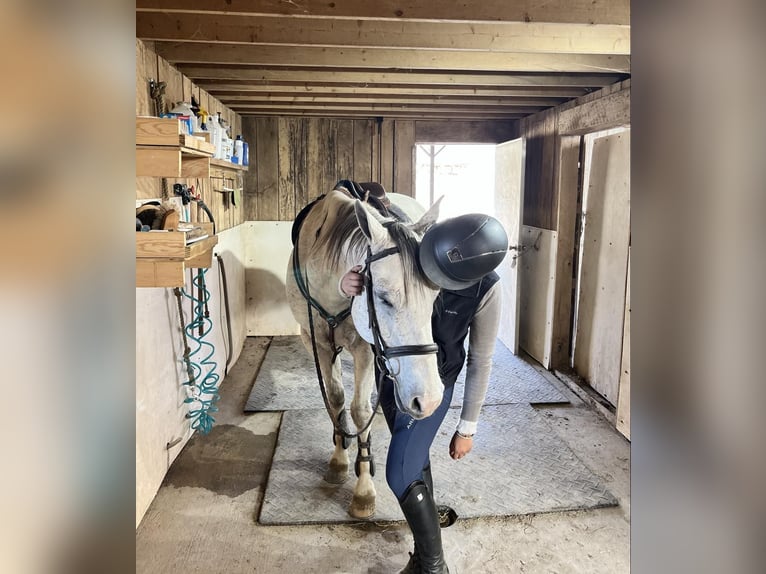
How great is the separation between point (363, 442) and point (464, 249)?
130cm

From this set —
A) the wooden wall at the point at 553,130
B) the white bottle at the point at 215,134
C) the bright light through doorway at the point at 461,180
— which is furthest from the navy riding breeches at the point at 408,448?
the bright light through doorway at the point at 461,180

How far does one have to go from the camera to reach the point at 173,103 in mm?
2758

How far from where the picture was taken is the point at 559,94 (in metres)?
3.49

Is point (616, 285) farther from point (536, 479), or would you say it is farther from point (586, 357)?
point (536, 479)

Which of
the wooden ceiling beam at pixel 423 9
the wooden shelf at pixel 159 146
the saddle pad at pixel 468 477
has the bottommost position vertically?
the saddle pad at pixel 468 477

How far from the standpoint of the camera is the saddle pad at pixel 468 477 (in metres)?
2.23

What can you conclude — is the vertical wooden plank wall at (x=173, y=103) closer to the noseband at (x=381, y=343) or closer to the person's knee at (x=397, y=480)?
the noseband at (x=381, y=343)

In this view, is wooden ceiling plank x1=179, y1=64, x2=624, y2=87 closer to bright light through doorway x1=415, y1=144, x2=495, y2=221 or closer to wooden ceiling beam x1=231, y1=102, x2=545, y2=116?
wooden ceiling beam x1=231, y1=102, x2=545, y2=116

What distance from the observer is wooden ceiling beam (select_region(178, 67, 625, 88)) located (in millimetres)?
3084

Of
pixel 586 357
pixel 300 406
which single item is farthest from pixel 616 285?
pixel 300 406

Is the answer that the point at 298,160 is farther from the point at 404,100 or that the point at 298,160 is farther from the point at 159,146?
the point at 159,146

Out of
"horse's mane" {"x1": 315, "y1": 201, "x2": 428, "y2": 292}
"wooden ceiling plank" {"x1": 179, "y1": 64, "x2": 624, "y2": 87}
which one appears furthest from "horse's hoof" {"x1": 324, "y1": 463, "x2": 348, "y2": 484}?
"wooden ceiling plank" {"x1": 179, "y1": 64, "x2": 624, "y2": 87}

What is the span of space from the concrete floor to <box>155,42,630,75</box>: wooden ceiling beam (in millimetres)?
2029
